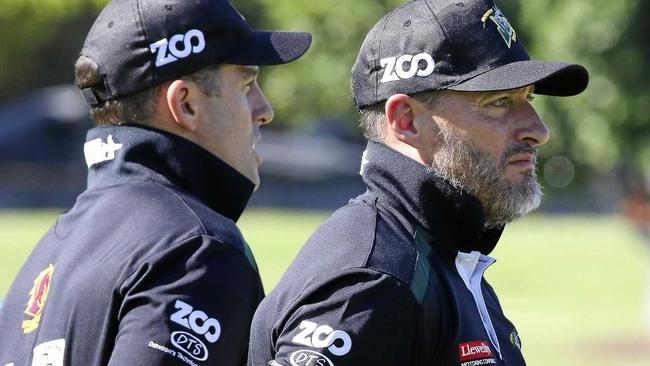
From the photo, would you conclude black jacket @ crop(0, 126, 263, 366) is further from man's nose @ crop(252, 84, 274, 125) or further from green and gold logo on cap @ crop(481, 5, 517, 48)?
green and gold logo on cap @ crop(481, 5, 517, 48)

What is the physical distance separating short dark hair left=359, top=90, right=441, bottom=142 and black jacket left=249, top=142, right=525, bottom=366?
0.05m

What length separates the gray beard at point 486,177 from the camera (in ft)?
10.7

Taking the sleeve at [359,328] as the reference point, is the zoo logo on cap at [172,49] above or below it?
above

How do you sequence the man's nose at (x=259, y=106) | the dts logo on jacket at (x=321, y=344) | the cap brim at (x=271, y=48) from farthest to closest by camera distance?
the man's nose at (x=259, y=106) < the cap brim at (x=271, y=48) < the dts logo on jacket at (x=321, y=344)

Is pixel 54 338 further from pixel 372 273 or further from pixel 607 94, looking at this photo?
pixel 607 94

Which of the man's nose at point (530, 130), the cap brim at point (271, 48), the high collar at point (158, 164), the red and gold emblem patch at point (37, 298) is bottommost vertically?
the red and gold emblem patch at point (37, 298)

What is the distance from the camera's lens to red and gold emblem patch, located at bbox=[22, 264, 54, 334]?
10.8 feet

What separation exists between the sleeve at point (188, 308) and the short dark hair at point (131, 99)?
560 millimetres

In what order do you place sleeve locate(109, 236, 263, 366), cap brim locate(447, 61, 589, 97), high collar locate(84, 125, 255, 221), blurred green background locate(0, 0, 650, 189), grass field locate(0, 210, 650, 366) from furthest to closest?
1. grass field locate(0, 210, 650, 366)
2. blurred green background locate(0, 0, 650, 189)
3. high collar locate(84, 125, 255, 221)
4. cap brim locate(447, 61, 589, 97)
5. sleeve locate(109, 236, 263, 366)

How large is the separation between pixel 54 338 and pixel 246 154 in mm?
849

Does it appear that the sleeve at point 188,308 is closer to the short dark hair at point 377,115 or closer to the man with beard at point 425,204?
the man with beard at point 425,204

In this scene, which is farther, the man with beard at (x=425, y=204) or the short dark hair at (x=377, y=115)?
the short dark hair at (x=377, y=115)

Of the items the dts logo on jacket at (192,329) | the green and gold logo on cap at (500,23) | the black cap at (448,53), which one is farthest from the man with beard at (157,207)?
the green and gold logo on cap at (500,23)

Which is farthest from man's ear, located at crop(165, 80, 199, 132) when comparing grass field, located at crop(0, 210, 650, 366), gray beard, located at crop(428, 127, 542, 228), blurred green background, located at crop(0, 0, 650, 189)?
grass field, located at crop(0, 210, 650, 366)
